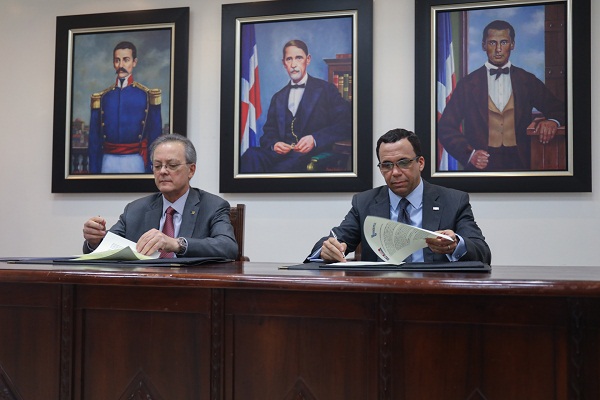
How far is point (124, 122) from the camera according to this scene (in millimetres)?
3910

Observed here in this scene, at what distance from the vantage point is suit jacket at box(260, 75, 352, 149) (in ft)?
11.8

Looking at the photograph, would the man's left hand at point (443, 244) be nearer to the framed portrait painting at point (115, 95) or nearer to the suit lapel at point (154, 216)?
the suit lapel at point (154, 216)

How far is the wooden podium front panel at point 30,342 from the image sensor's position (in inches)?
72.6

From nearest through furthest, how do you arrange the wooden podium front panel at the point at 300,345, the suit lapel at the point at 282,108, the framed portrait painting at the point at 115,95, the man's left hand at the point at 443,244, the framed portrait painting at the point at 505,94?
the wooden podium front panel at the point at 300,345, the man's left hand at the point at 443,244, the framed portrait painting at the point at 505,94, the suit lapel at the point at 282,108, the framed portrait painting at the point at 115,95

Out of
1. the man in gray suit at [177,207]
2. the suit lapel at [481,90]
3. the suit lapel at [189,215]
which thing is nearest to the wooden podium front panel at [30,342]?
the man in gray suit at [177,207]

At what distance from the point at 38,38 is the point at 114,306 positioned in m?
2.98

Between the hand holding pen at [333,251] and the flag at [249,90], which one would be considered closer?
the hand holding pen at [333,251]

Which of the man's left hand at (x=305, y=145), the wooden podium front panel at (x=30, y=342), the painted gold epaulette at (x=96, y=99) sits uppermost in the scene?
the painted gold epaulette at (x=96, y=99)

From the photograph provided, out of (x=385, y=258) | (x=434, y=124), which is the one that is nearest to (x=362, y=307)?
(x=385, y=258)

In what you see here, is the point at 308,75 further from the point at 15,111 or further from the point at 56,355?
the point at 56,355

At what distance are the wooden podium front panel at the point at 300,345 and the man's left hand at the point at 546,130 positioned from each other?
2.16 metres

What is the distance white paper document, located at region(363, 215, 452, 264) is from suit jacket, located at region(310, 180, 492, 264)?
48 cm

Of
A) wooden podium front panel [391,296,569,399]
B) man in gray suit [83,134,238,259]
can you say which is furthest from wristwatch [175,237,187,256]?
→ wooden podium front panel [391,296,569,399]

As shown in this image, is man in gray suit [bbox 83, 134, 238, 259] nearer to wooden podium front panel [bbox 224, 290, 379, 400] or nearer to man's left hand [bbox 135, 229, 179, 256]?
man's left hand [bbox 135, 229, 179, 256]
